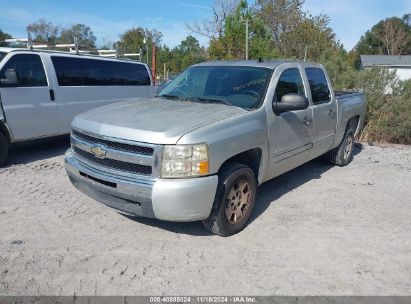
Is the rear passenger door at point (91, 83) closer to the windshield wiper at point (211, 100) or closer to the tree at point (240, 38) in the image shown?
the windshield wiper at point (211, 100)

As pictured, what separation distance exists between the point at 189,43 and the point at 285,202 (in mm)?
64549

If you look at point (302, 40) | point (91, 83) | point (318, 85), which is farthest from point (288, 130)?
point (302, 40)

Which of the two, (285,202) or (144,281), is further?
(285,202)

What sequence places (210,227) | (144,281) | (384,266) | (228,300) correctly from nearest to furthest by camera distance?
(228,300), (144,281), (384,266), (210,227)

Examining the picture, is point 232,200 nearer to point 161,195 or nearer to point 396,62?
point 161,195

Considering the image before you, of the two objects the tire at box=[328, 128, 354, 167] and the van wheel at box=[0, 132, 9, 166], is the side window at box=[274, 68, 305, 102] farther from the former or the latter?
the van wheel at box=[0, 132, 9, 166]

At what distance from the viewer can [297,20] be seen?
112 feet

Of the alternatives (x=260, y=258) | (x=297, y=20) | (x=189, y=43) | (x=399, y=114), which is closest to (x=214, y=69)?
(x=260, y=258)

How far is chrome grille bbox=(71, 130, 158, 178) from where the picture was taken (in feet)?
11.3

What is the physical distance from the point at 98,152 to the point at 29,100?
360 centimetres

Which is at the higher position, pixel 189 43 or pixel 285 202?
pixel 189 43

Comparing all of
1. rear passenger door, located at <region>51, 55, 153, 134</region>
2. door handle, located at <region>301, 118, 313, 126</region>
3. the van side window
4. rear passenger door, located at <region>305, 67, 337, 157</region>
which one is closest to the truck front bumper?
door handle, located at <region>301, 118, 313, 126</region>

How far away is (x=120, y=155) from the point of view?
11.7ft

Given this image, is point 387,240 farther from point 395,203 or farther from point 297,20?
point 297,20
